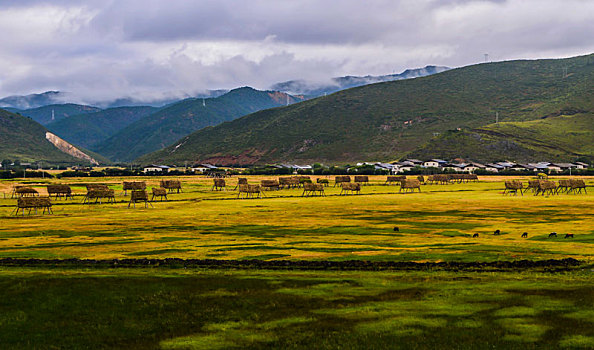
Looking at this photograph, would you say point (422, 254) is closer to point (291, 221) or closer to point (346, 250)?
point (346, 250)

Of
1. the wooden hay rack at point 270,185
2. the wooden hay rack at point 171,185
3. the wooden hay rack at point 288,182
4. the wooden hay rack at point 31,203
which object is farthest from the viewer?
the wooden hay rack at point 288,182

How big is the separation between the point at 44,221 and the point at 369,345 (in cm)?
6225

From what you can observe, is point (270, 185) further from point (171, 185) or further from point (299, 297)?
point (299, 297)

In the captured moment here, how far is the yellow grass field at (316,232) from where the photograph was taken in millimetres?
43250

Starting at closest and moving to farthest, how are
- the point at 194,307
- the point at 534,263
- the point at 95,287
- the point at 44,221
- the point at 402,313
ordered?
the point at 402,313 < the point at 194,307 < the point at 95,287 < the point at 534,263 < the point at 44,221

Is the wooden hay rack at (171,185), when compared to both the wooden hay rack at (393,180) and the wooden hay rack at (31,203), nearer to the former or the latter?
the wooden hay rack at (31,203)

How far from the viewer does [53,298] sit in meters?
27.1

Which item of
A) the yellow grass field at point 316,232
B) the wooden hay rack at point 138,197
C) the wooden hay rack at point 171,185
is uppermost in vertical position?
the wooden hay rack at point 171,185

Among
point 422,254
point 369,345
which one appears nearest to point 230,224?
point 422,254

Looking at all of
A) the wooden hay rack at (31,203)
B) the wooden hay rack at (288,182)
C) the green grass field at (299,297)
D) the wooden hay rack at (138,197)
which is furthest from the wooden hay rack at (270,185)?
the green grass field at (299,297)

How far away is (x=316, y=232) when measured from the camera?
58062 millimetres

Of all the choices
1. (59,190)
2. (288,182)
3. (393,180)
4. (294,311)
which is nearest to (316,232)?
(294,311)

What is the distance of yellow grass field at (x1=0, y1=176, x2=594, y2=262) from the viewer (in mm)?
43250

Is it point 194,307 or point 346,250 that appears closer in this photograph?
point 194,307
